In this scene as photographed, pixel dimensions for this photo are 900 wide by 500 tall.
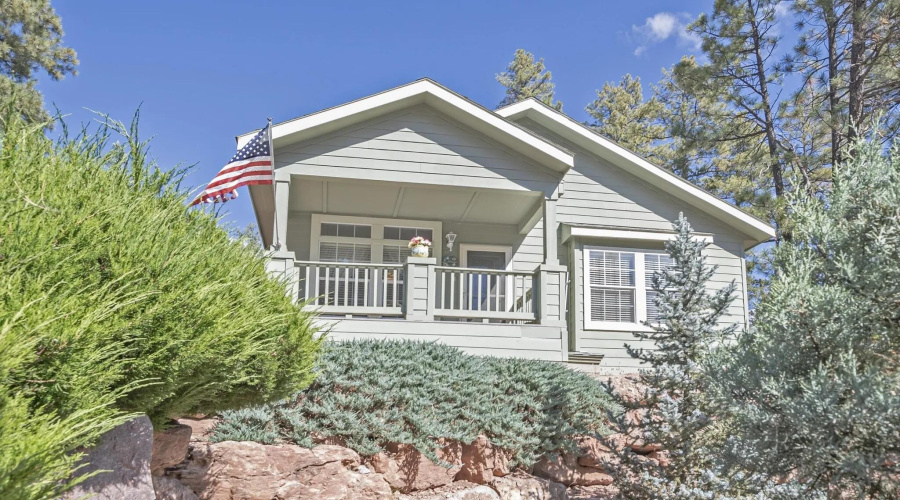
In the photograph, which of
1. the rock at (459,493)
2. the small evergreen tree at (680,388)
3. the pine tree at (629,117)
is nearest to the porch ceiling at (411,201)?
the small evergreen tree at (680,388)

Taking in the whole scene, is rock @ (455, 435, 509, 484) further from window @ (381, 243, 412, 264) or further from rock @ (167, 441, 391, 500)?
window @ (381, 243, 412, 264)

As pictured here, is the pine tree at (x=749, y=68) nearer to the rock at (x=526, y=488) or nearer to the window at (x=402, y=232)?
the window at (x=402, y=232)

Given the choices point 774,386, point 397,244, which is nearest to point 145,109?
point 774,386

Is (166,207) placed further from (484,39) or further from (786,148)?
(484,39)

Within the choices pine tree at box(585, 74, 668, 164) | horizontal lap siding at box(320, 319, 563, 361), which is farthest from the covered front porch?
pine tree at box(585, 74, 668, 164)

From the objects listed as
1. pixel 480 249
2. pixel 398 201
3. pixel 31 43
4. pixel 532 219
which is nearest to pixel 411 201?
pixel 398 201

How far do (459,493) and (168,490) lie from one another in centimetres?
356

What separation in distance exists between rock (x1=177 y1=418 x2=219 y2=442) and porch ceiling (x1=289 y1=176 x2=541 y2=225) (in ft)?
13.0

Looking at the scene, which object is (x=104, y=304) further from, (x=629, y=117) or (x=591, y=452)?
(x=629, y=117)

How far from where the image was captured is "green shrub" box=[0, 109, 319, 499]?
2379mm

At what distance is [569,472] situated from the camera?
8.59 meters

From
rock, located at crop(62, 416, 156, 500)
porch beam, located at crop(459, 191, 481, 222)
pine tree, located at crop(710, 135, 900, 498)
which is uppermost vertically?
porch beam, located at crop(459, 191, 481, 222)

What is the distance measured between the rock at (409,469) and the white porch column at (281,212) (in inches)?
127

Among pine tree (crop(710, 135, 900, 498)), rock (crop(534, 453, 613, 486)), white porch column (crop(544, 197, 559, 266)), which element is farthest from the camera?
white porch column (crop(544, 197, 559, 266))
